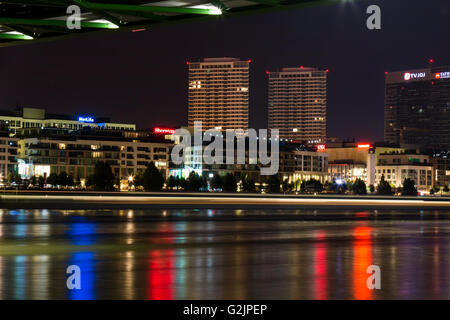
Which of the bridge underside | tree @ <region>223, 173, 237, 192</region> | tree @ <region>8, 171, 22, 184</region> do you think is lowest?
tree @ <region>223, 173, 237, 192</region>

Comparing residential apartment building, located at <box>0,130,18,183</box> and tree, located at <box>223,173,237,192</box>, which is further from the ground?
residential apartment building, located at <box>0,130,18,183</box>

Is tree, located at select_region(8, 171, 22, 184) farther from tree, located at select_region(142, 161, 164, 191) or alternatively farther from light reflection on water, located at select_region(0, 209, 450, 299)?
light reflection on water, located at select_region(0, 209, 450, 299)

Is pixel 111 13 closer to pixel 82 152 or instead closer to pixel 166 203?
pixel 166 203

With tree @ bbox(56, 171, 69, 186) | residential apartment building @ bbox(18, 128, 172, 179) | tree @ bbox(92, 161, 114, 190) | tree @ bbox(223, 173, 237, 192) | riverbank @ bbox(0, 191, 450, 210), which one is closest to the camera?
riverbank @ bbox(0, 191, 450, 210)

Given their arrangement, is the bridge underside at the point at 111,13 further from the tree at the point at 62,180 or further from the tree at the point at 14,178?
the tree at the point at 14,178

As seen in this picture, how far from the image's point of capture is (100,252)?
20.1 meters

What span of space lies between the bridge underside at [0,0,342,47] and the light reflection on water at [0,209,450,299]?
6657mm

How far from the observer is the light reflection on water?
13.4 metres

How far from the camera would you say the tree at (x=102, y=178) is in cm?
14575

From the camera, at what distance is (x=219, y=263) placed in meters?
17.9

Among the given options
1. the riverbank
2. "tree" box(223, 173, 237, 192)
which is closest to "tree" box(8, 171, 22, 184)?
"tree" box(223, 173, 237, 192)
